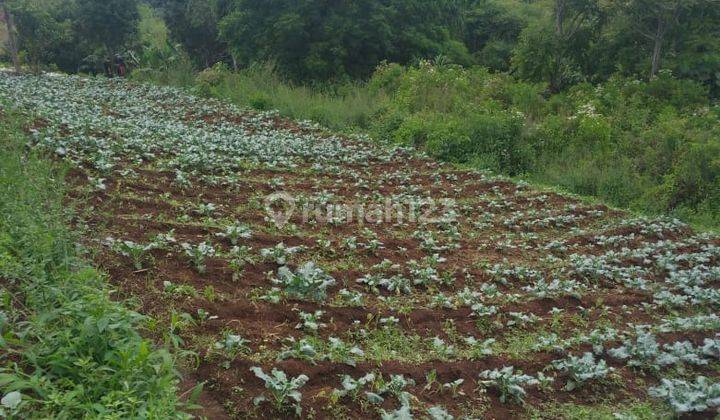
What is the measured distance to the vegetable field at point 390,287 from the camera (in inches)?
132

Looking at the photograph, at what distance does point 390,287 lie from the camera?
183 inches

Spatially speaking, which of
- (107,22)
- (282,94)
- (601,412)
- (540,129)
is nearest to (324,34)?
(282,94)

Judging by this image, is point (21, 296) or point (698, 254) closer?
point (21, 296)

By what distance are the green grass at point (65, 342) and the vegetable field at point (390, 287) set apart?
0.36 m

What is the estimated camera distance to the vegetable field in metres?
3.36

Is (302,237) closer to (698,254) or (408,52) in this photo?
(698,254)

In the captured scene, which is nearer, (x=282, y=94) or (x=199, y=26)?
(x=282, y=94)

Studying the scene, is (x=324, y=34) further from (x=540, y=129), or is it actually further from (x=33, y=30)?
(x=33, y=30)

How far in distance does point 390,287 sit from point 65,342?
2.54 metres

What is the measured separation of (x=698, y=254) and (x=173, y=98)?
13279 millimetres

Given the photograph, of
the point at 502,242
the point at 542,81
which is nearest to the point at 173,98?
the point at 542,81

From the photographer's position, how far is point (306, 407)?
3020 mm

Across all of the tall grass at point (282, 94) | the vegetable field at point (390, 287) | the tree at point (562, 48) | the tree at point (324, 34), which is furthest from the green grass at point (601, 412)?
the tree at point (324, 34)

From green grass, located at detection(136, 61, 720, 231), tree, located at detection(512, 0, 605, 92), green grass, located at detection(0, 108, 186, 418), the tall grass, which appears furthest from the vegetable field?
tree, located at detection(512, 0, 605, 92)
